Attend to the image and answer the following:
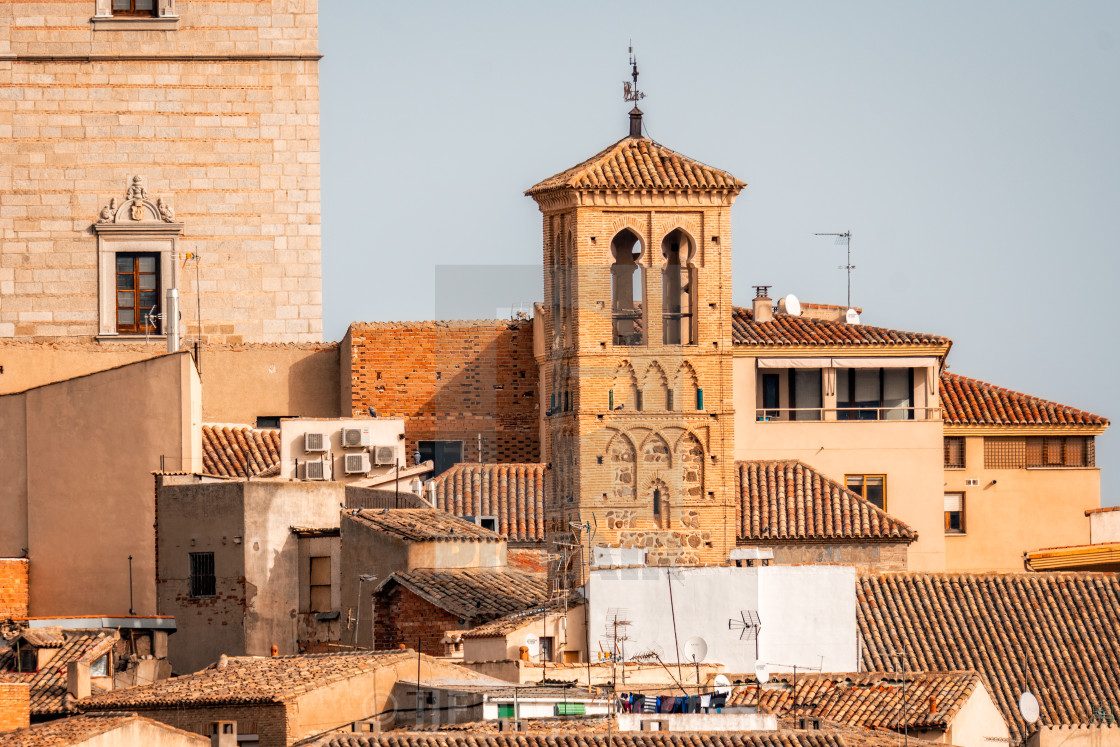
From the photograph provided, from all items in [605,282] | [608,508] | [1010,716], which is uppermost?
[605,282]

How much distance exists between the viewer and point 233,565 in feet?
125

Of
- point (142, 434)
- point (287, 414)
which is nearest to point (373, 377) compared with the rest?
point (287, 414)

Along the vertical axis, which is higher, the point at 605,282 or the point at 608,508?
the point at 605,282

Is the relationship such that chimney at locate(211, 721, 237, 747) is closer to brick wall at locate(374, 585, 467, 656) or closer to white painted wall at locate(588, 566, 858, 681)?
brick wall at locate(374, 585, 467, 656)

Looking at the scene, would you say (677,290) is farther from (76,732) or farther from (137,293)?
(76,732)

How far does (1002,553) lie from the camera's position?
168ft

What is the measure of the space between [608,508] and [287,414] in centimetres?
762

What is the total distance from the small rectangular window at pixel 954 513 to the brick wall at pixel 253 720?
2436 centimetres

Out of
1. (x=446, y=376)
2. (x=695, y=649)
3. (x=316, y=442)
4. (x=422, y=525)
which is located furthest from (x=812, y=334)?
(x=695, y=649)

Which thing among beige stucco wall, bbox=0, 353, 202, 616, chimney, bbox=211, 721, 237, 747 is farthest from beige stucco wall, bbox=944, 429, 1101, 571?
chimney, bbox=211, 721, 237, 747

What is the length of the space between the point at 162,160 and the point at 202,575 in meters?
8.89

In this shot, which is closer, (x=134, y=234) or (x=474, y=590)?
(x=474, y=590)

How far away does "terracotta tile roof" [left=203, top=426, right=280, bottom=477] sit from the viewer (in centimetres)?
4109

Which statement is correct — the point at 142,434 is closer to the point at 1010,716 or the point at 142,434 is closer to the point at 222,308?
the point at 222,308
